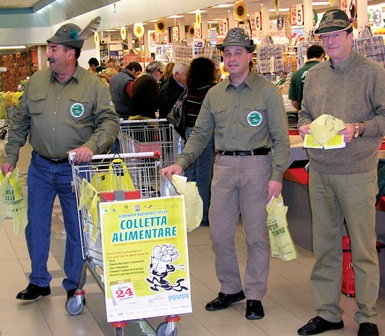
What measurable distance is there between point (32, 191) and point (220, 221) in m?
1.31

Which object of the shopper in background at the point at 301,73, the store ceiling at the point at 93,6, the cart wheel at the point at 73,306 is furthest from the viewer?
the store ceiling at the point at 93,6

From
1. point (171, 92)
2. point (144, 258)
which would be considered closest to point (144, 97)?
point (171, 92)

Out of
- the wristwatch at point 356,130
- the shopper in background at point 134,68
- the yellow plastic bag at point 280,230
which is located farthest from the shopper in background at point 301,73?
the wristwatch at point 356,130

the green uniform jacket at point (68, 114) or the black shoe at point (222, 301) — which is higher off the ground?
the green uniform jacket at point (68, 114)

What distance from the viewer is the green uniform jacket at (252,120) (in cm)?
493

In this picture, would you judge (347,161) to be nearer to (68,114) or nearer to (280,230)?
(280,230)

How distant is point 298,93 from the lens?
9.20m

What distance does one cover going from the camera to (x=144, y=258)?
426cm

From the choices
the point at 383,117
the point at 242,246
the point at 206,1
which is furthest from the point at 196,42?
the point at 383,117

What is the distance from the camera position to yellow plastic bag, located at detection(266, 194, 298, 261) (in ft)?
16.2

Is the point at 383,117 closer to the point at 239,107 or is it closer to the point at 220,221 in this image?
the point at 239,107

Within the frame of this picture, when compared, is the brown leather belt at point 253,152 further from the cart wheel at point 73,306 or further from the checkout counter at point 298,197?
the checkout counter at point 298,197

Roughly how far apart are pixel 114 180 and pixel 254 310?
3.95ft

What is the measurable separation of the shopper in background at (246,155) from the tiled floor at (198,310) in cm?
20
